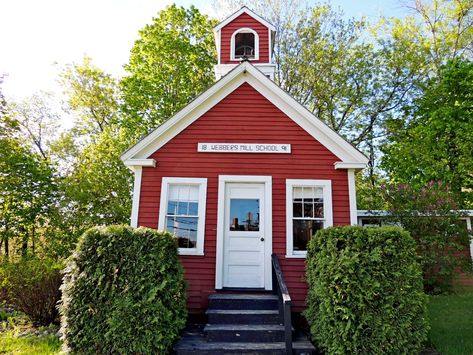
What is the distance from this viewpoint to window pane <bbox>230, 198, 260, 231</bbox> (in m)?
6.46

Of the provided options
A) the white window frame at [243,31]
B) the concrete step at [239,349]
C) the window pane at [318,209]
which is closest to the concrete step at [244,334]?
the concrete step at [239,349]

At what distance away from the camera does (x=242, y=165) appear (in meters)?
6.65

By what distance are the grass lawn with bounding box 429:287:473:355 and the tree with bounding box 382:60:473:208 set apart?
21.5ft

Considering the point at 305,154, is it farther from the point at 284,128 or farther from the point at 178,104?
the point at 178,104

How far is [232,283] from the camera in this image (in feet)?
20.5

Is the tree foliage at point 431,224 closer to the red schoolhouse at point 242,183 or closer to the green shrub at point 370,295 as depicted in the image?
the red schoolhouse at point 242,183

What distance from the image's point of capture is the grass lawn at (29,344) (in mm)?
5050

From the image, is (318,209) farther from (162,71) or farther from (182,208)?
(162,71)

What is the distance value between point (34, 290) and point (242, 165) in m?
5.30

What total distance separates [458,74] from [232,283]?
15427mm

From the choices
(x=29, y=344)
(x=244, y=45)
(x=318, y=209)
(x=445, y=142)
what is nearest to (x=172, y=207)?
(x=318, y=209)

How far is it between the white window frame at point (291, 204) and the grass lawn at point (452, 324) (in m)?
2.70


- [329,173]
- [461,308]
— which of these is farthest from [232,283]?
[461,308]

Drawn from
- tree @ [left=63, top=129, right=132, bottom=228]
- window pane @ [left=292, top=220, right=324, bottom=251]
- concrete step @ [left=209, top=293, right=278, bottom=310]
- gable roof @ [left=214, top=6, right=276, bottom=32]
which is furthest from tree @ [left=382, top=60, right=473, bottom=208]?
tree @ [left=63, top=129, right=132, bottom=228]
